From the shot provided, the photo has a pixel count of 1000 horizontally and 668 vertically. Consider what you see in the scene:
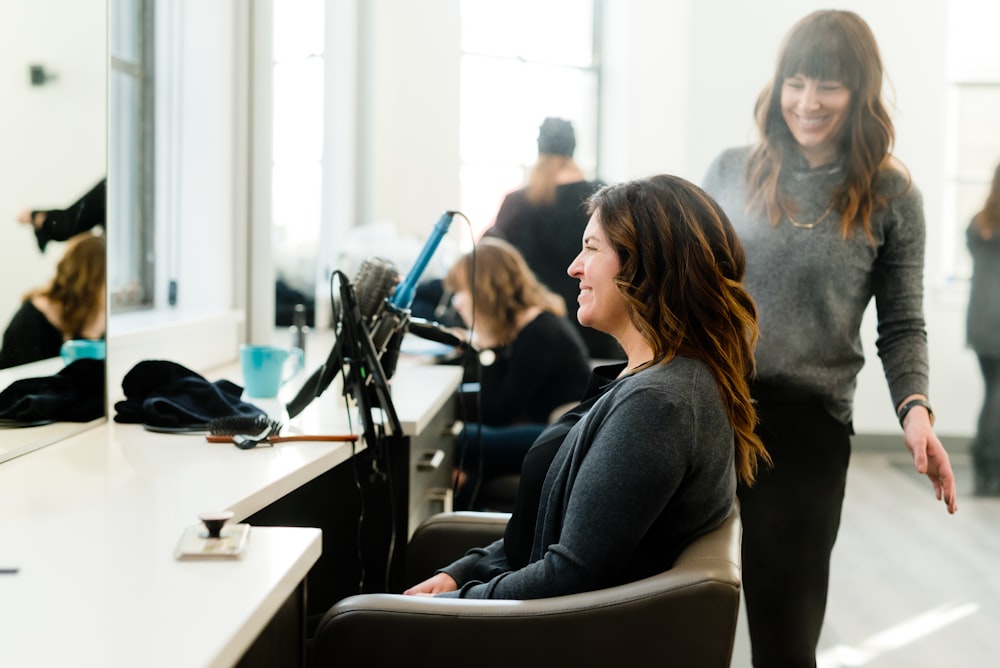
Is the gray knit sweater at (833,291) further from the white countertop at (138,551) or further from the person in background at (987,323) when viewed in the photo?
the person in background at (987,323)

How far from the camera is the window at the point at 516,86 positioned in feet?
17.1

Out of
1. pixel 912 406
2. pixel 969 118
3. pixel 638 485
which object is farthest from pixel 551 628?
pixel 969 118

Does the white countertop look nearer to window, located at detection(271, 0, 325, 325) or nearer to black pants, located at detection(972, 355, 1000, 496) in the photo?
window, located at detection(271, 0, 325, 325)

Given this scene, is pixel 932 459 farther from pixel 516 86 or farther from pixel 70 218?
pixel 516 86

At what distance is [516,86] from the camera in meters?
5.37

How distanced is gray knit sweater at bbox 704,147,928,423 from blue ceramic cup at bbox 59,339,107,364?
43.3 inches

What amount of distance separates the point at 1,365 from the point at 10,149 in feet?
0.96

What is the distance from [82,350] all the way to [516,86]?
3983mm

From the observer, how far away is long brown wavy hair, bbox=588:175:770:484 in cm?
125

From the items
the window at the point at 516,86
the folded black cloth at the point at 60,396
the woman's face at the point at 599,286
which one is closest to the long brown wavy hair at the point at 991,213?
the window at the point at 516,86

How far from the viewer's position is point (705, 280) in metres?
1.25

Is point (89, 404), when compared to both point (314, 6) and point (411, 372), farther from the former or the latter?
point (314, 6)

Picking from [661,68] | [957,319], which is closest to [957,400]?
[957,319]

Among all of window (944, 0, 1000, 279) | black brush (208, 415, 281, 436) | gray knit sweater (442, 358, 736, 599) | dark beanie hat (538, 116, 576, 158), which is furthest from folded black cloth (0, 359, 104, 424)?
window (944, 0, 1000, 279)
